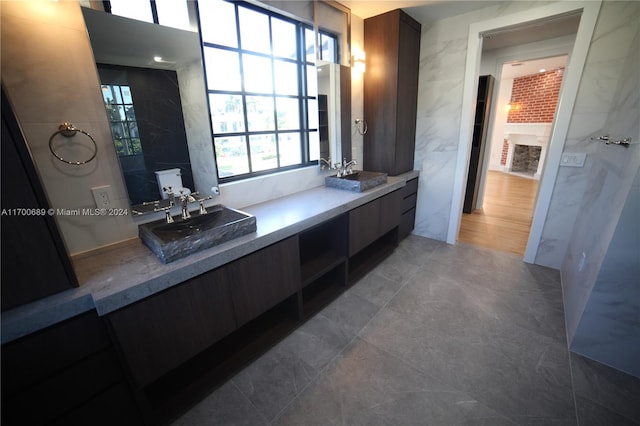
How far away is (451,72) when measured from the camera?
2.83 meters

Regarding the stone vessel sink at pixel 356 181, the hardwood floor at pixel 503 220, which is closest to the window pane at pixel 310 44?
the stone vessel sink at pixel 356 181

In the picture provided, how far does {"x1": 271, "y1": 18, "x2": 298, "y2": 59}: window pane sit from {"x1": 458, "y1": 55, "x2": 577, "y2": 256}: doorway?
3020 mm

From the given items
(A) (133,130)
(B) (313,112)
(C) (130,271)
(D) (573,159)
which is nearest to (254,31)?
(B) (313,112)

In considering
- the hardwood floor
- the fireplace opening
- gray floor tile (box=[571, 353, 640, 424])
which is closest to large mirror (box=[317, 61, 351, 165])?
the hardwood floor

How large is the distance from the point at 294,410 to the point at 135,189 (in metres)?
1.53

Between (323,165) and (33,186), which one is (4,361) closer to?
(33,186)

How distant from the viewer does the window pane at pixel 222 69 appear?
6.34 ft

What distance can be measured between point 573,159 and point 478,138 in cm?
187

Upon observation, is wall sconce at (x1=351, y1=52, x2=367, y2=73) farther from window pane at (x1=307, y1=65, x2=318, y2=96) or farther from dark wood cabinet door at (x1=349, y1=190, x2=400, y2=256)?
dark wood cabinet door at (x1=349, y1=190, x2=400, y2=256)

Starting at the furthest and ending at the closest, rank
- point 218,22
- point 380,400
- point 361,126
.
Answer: point 361,126
point 218,22
point 380,400

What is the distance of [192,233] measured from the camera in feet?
5.05

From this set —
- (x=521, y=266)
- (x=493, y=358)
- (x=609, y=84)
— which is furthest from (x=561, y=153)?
(x=493, y=358)

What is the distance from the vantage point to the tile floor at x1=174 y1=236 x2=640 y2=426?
138 cm

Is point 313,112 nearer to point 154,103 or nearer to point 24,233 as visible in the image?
point 154,103
